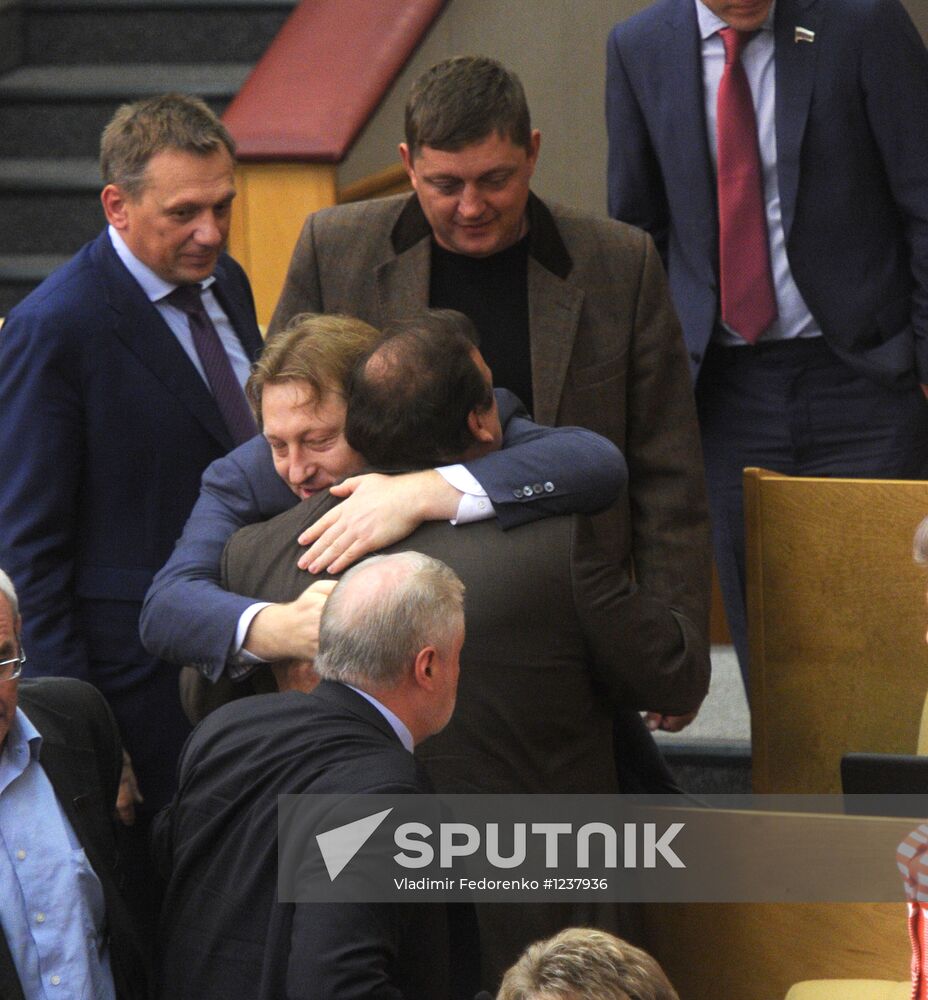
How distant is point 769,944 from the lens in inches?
93.0

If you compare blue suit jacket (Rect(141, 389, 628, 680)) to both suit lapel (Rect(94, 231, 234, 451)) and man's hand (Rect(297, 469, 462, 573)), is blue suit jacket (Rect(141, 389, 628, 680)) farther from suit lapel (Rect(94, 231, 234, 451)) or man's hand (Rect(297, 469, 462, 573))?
suit lapel (Rect(94, 231, 234, 451))

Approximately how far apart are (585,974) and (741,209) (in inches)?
78.8

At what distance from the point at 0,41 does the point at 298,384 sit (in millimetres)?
3564

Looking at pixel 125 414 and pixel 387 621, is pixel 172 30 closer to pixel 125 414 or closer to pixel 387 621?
pixel 125 414

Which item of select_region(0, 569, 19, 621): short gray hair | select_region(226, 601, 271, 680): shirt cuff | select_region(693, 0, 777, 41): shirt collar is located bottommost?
select_region(226, 601, 271, 680): shirt cuff

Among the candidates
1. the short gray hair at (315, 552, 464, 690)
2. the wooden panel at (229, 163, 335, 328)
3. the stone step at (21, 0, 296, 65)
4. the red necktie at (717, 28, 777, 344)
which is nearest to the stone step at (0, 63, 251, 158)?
the stone step at (21, 0, 296, 65)

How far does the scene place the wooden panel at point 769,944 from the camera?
227 cm

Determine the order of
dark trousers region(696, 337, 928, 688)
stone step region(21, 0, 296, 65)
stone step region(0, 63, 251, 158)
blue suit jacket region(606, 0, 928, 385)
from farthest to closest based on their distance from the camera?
stone step region(21, 0, 296, 65)
stone step region(0, 63, 251, 158)
dark trousers region(696, 337, 928, 688)
blue suit jacket region(606, 0, 928, 385)

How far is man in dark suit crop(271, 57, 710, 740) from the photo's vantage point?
2.65 metres

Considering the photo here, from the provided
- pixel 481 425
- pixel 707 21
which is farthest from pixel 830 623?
pixel 707 21

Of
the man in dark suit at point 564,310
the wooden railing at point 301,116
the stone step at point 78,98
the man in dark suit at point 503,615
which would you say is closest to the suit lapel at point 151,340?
the man in dark suit at point 564,310

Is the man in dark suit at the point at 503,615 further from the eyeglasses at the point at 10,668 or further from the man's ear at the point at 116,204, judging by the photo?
the man's ear at the point at 116,204

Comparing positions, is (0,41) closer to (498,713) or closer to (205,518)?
(205,518)

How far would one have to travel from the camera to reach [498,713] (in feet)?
6.84
